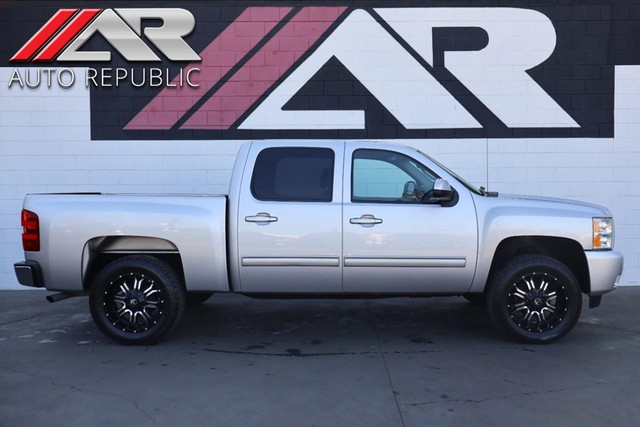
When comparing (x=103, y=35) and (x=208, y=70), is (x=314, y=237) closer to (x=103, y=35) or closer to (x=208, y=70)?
(x=208, y=70)

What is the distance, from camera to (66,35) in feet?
32.5

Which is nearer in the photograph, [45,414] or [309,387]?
[45,414]

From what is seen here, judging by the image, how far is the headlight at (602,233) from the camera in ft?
20.8

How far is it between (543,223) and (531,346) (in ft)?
3.97

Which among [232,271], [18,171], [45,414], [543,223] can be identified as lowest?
[45,414]

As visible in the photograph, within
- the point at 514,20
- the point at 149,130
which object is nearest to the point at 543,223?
the point at 514,20

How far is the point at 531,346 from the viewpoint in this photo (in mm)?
6305

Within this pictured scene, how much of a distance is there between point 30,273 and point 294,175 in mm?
2746

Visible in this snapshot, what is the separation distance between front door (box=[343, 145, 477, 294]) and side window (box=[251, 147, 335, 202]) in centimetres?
27

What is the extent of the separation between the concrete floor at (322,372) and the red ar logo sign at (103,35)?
4184mm

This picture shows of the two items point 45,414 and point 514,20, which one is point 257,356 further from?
point 514,20

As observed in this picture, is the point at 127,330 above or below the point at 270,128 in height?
below

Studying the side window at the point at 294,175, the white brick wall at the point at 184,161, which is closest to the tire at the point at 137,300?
A: the side window at the point at 294,175

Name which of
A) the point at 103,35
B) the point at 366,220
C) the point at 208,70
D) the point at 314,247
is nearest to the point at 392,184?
the point at 366,220
